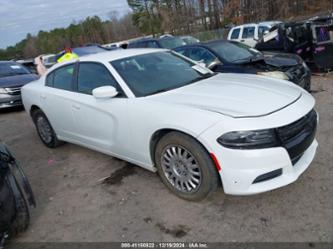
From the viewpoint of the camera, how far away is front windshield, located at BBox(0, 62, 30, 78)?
32.4ft

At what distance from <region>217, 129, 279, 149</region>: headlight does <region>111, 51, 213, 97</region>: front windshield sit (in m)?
1.16

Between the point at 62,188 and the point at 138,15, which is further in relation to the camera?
the point at 138,15

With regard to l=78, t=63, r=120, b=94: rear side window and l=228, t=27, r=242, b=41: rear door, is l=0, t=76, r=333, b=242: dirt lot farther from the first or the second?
l=228, t=27, r=242, b=41: rear door

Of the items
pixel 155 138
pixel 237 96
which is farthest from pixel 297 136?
pixel 155 138

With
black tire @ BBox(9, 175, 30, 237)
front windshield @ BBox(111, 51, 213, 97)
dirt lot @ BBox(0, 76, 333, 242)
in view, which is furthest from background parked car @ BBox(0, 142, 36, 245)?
front windshield @ BBox(111, 51, 213, 97)

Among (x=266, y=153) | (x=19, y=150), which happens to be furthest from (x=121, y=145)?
(x=19, y=150)

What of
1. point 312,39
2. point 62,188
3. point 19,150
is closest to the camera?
point 62,188

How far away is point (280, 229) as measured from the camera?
263 cm

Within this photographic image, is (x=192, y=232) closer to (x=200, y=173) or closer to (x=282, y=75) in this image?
(x=200, y=173)

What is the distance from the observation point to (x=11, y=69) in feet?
33.3

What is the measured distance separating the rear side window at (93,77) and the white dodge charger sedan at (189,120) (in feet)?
0.04

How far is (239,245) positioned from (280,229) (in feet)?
1.31

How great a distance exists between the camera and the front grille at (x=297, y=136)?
2.73m

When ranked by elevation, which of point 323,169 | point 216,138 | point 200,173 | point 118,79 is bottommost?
point 323,169
